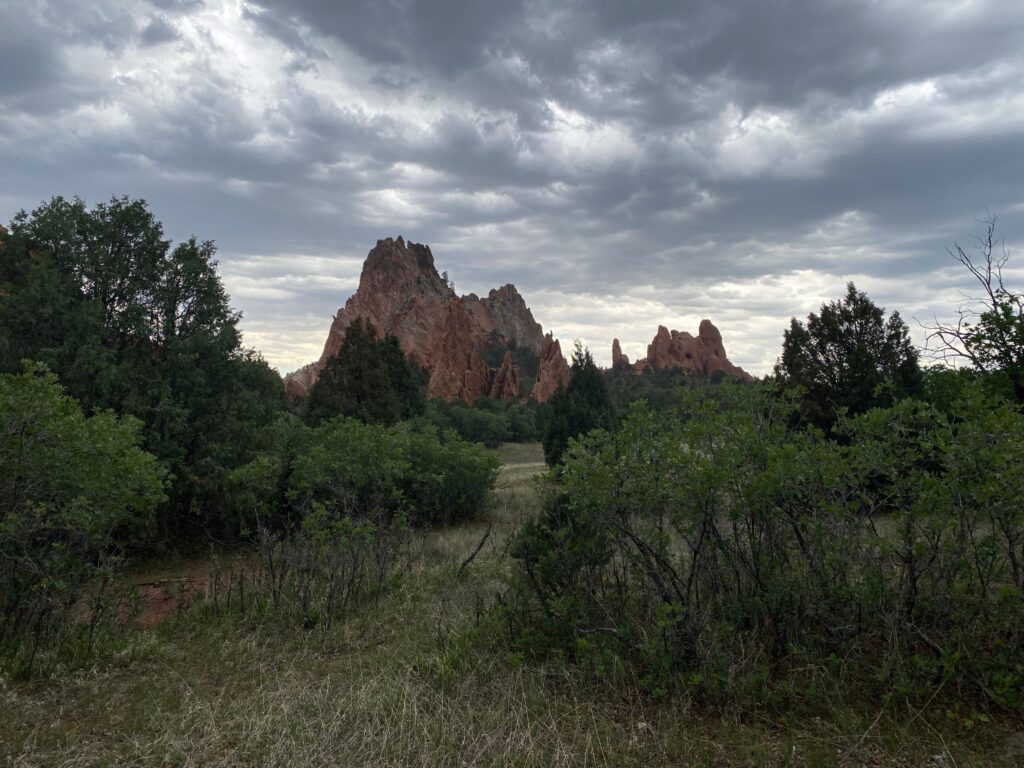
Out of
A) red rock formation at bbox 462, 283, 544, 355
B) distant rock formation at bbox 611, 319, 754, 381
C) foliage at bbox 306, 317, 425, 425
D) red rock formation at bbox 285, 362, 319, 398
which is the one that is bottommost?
foliage at bbox 306, 317, 425, 425

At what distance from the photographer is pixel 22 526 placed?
6.21 meters

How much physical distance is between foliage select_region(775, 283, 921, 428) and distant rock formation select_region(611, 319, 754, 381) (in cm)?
9222

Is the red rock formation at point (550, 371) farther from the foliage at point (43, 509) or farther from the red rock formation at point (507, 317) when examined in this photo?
the foliage at point (43, 509)

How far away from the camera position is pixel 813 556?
526 cm

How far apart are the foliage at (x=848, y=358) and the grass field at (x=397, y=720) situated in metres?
13.4

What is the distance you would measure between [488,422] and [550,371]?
3998 centimetres

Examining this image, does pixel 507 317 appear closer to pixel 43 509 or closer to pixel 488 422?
pixel 488 422

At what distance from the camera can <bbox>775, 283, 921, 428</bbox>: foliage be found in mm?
16812

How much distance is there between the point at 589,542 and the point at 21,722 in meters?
5.22

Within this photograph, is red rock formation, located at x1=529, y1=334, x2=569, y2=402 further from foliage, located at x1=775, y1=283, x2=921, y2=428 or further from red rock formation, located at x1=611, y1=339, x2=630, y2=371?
foliage, located at x1=775, y1=283, x2=921, y2=428

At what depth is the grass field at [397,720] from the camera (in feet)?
14.0

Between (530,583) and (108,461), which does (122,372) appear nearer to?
(108,461)

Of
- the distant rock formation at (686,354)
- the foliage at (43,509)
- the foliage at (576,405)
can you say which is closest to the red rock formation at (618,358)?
the distant rock formation at (686,354)

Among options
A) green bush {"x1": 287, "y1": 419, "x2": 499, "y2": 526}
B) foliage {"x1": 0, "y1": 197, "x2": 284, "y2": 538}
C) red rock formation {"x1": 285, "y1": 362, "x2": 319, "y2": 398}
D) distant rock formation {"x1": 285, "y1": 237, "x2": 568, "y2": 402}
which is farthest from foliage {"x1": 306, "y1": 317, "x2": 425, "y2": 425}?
red rock formation {"x1": 285, "y1": 362, "x2": 319, "y2": 398}
